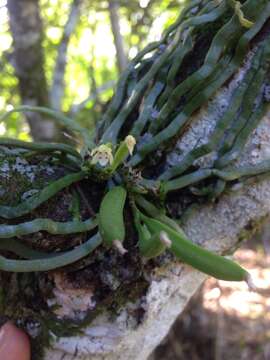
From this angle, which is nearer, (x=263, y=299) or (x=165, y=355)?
(x=165, y=355)

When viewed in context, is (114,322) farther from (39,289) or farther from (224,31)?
(224,31)

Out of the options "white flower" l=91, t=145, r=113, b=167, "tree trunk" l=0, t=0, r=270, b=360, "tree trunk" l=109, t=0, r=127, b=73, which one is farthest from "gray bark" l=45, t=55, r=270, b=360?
"tree trunk" l=109, t=0, r=127, b=73

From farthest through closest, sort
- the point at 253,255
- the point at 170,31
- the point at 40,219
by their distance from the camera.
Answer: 1. the point at 253,255
2. the point at 170,31
3. the point at 40,219

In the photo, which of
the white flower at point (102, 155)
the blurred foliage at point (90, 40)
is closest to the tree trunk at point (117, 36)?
the blurred foliage at point (90, 40)

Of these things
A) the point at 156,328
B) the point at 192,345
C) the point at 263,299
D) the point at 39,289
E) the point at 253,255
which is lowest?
the point at 253,255

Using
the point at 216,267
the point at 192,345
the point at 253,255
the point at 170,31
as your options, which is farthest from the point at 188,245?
the point at 253,255
